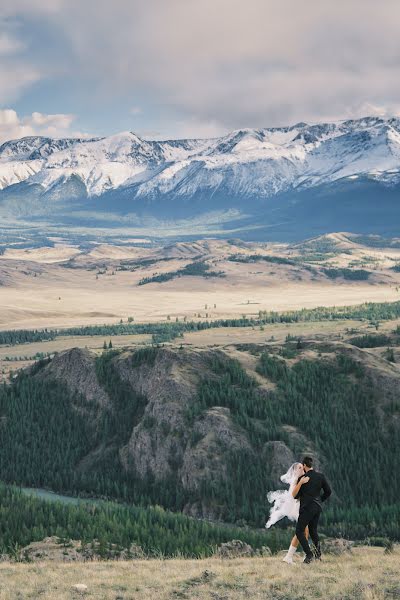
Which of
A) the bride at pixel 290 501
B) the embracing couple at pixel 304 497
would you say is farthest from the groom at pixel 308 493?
the bride at pixel 290 501

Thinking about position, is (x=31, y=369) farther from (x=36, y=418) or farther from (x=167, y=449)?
(x=167, y=449)

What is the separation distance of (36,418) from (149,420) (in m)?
27.2

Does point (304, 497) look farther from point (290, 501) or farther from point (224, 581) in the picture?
point (224, 581)

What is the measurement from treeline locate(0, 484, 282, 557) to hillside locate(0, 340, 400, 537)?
17.5 metres

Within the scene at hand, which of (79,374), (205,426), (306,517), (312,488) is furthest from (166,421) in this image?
(312,488)

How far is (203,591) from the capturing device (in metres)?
43.4

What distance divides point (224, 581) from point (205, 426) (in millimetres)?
88323

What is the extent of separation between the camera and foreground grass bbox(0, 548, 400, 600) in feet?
137

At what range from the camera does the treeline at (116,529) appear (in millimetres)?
86188

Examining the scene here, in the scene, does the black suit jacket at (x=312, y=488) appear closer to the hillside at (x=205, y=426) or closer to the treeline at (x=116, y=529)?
the treeline at (x=116, y=529)

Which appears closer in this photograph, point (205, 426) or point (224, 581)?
point (224, 581)

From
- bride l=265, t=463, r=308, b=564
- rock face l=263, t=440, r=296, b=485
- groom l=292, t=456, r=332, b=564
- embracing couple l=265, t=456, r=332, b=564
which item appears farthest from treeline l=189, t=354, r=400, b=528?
groom l=292, t=456, r=332, b=564

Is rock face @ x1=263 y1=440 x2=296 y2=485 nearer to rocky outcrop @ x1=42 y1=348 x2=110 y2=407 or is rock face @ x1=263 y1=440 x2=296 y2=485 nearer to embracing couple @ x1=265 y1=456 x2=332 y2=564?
rocky outcrop @ x1=42 y1=348 x2=110 y2=407

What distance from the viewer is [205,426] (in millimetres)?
133250
